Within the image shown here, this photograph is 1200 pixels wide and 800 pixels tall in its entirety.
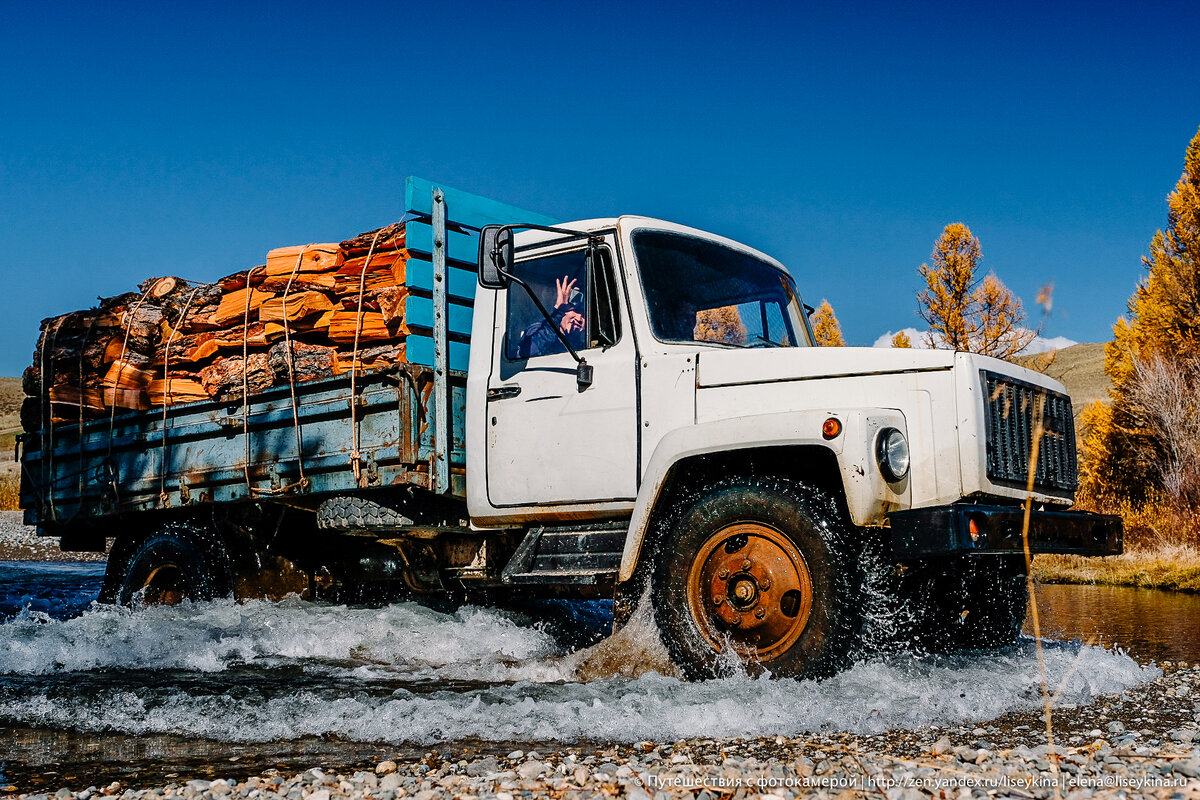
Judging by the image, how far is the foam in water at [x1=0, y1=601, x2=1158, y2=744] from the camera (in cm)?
422

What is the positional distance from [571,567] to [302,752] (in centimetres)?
192

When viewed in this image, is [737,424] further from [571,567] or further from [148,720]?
[148,720]

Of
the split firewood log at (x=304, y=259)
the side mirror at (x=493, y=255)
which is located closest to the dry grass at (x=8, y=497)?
the split firewood log at (x=304, y=259)

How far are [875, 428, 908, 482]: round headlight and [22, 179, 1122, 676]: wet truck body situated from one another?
12mm

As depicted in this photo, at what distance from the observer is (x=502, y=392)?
19.9 ft

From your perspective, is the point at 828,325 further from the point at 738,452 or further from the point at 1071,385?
the point at 1071,385

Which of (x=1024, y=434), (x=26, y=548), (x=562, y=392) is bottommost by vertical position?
(x=26, y=548)

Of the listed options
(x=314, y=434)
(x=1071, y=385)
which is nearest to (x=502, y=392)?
(x=314, y=434)

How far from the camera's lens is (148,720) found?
461 centimetres

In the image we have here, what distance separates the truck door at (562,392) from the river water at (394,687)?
3.11 feet

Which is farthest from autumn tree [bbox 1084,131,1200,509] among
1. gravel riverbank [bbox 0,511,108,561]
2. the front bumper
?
gravel riverbank [bbox 0,511,108,561]

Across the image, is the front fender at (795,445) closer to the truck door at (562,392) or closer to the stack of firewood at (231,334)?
the truck door at (562,392)

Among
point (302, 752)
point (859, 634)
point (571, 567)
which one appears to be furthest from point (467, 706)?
point (859, 634)

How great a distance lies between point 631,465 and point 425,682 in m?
1.64
